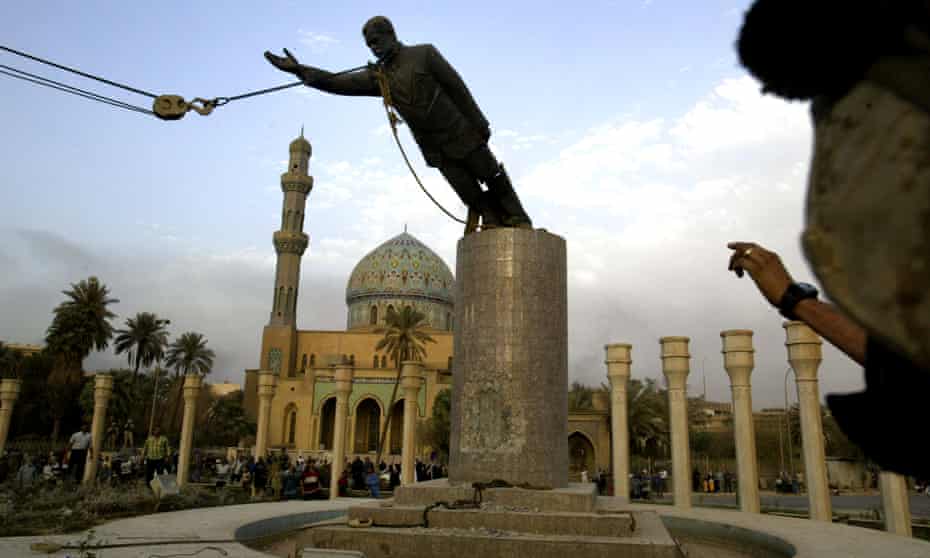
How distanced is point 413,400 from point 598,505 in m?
11.6

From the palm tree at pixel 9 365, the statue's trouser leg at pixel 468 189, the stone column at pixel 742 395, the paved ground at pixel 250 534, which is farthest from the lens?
the palm tree at pixel 9 365

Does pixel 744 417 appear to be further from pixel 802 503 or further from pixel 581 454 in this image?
pixel 581 454

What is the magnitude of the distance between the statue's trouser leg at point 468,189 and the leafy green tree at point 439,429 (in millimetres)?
33364

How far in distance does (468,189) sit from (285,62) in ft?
8.14

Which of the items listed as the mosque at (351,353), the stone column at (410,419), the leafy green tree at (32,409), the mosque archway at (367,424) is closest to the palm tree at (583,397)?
the mosque at (351,353)

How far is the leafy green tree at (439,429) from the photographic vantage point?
40406 mm

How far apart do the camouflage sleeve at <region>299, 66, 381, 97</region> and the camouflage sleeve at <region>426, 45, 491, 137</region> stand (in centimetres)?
63

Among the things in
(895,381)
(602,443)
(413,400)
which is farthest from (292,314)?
(895,381)

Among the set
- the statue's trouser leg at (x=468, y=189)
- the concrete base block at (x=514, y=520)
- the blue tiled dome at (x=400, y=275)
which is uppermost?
the blue tiled dome at (x=400, y=275)

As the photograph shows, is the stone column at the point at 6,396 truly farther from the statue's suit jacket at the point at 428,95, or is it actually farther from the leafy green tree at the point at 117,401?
the statue's suit jacket at the point at 428,95

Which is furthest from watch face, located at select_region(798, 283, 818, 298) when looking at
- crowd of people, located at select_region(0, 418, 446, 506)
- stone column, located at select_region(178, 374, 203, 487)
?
stone column, located at select_region(178, 374, 203, 487)

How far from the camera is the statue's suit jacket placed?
6.35 metres

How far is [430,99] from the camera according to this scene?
6543mm

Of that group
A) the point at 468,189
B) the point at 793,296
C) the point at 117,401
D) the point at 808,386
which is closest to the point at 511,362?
the point at 468,189
